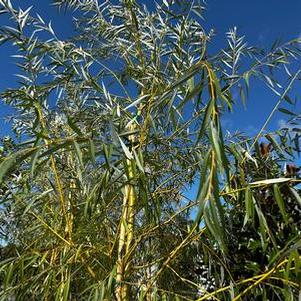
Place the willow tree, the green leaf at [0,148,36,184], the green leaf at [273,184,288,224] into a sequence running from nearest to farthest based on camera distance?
the green leaf at [0,148,36,184] → the green leaf at [273,184,288,224] → the willow tree

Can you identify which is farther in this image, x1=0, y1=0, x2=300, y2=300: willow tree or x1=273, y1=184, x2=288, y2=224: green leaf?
x1=0, y1=0, x2=300, y2=300: willow tree

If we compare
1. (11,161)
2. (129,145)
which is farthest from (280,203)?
(11,161)

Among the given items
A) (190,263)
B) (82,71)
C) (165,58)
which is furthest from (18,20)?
(190,263)

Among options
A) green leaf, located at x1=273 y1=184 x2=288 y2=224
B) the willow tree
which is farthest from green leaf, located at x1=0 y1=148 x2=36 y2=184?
green leaf, located at x1=273 y1=184 x2=288 y2=224

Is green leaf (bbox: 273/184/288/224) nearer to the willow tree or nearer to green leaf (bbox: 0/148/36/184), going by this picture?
the willow tree

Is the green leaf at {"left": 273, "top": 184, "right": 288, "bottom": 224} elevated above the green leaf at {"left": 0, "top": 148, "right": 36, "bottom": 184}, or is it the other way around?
the green leaf at {"left": 0, "top": 148, "right": 36, "bottom": 184}

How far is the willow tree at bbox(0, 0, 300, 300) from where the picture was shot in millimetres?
2057

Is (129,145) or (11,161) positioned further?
(129,145)

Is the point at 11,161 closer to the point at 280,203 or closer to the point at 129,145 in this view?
the point at 129,145

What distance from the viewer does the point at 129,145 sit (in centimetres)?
174

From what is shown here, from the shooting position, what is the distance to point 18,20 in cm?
230

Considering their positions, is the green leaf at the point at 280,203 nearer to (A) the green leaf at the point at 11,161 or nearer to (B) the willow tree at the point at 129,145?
(B) the willow tree at the point at 129,145

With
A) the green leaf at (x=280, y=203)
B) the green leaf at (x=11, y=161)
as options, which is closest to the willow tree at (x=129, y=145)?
the green leaf at (x=280, y=203)

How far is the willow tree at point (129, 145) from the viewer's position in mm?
2057
